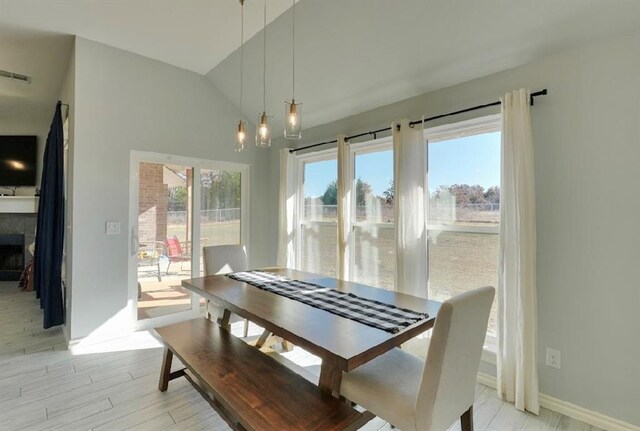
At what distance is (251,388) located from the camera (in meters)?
1.65

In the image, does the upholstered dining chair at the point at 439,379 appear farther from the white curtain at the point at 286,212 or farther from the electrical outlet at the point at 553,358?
the white curtain at the point at 286,212

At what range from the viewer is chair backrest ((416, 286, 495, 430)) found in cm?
132

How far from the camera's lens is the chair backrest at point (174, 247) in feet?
12.6

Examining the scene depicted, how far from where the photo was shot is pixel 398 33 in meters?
2.51

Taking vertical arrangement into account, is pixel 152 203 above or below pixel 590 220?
above

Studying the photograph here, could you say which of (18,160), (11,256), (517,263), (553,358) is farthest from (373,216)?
(11,256)

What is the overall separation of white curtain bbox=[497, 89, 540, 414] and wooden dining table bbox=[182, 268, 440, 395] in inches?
26.2

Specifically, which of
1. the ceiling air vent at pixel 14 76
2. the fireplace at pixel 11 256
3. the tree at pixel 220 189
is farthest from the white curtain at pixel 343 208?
the fireplace at pixel 11 256

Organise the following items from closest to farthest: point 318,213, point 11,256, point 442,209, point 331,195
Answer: point 442,209, point 331,195, point 318,213, point 11,256

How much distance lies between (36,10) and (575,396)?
16.7ft

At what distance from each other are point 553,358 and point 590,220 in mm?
986

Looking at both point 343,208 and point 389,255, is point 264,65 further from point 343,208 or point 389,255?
point 389,255

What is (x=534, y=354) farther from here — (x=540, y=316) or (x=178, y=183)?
(x=178, y=183)

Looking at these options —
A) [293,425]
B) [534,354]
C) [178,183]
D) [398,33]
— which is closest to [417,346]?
[534,354]
